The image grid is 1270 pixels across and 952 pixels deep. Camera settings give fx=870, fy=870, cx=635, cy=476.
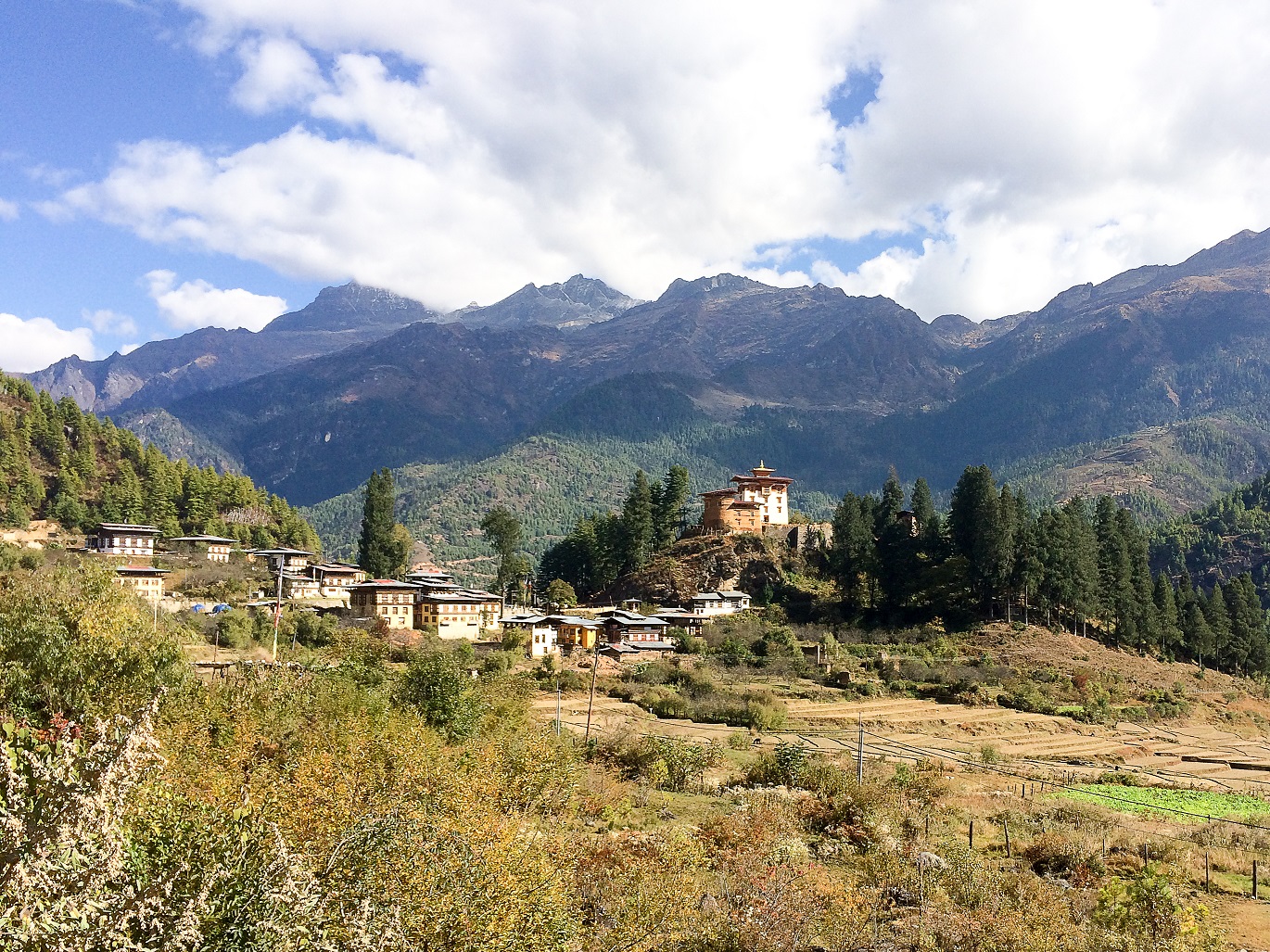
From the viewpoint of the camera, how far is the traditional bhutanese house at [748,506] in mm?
98062

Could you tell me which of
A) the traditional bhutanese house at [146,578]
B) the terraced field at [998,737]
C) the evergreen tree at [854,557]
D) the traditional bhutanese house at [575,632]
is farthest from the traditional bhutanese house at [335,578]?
the evergreen tree at [854,557]

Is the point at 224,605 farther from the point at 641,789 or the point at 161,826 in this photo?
the point at 161,826

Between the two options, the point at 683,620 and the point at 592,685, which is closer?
the point at 592,685

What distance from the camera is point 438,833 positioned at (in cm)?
1354

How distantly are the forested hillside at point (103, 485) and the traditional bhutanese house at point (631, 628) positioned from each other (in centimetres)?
4173

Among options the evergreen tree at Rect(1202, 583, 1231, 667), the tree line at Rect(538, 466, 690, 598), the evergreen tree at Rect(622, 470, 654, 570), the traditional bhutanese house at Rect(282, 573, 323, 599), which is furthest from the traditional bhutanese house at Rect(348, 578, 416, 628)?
the evergreen tree at Rect(1202, 583, 1231, 667)

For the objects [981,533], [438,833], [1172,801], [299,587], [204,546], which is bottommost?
[1172,801]

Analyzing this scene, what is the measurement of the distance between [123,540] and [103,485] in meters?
18.9

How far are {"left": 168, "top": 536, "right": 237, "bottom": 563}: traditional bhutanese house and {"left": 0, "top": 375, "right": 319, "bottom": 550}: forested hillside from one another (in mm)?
3600

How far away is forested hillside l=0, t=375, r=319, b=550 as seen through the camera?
84.7 m

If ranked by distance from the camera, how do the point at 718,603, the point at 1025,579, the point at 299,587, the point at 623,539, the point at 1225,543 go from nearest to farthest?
the point at 1025,579
the point at 299,587
the point at 718,603
the point at 623,539
the point at 1225,543

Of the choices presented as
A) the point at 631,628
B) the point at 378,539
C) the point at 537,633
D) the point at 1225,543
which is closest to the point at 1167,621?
the point at 631,628

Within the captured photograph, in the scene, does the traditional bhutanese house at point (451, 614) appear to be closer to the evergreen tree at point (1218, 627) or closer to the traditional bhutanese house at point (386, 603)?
the traditional bhutanese house at point (386, 603)

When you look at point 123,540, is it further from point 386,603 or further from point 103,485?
point 386,603
